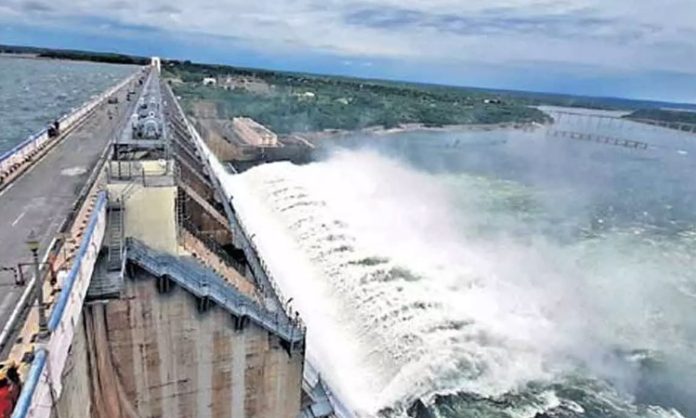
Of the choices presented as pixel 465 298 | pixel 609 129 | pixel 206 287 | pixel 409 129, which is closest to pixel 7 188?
pixel 206 287

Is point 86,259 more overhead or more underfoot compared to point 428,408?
more overhead

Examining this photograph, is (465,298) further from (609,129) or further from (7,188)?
(609,129)

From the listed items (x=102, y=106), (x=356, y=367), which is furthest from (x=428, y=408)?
(x=102, y=106)

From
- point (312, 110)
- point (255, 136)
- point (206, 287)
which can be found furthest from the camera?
point (312, 110)

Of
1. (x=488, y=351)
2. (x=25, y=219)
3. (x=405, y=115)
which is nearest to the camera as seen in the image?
(x=25, y=219)

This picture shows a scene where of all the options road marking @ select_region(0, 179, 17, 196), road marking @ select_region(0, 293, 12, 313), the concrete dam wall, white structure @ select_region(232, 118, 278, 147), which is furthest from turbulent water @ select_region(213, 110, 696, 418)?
road marking @ select_region(0, 179, 17, 196)

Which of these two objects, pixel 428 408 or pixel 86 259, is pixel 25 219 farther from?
pixel 428 408
